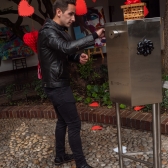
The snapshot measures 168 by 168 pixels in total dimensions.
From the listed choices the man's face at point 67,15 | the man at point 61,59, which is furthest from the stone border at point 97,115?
the man's face at point 67,15

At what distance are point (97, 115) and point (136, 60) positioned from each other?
223cm

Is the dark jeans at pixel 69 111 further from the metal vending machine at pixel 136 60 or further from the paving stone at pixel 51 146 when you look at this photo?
the metal vending machine at pixel 136 60

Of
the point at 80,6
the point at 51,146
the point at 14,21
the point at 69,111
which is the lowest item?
the point at 51,146

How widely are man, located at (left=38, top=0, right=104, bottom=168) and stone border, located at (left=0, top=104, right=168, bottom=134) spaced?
120cm

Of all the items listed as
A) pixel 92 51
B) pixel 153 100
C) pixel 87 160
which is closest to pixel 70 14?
pixel 153 100

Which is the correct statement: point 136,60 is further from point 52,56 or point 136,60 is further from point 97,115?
point 97,115

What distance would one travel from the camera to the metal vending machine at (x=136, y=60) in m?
2.13

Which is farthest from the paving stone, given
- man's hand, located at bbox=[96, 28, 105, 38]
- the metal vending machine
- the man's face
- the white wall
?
the white wall

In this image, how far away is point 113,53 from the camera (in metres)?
2.35

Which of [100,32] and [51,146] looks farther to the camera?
[51,146]

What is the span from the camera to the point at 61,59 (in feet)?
9.00

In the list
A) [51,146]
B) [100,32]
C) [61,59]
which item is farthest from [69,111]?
[51,146]

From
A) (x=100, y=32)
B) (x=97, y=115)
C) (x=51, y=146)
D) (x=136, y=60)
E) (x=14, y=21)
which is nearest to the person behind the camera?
(x=136, y=60)

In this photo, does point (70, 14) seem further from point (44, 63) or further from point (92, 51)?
point (92, 51)
